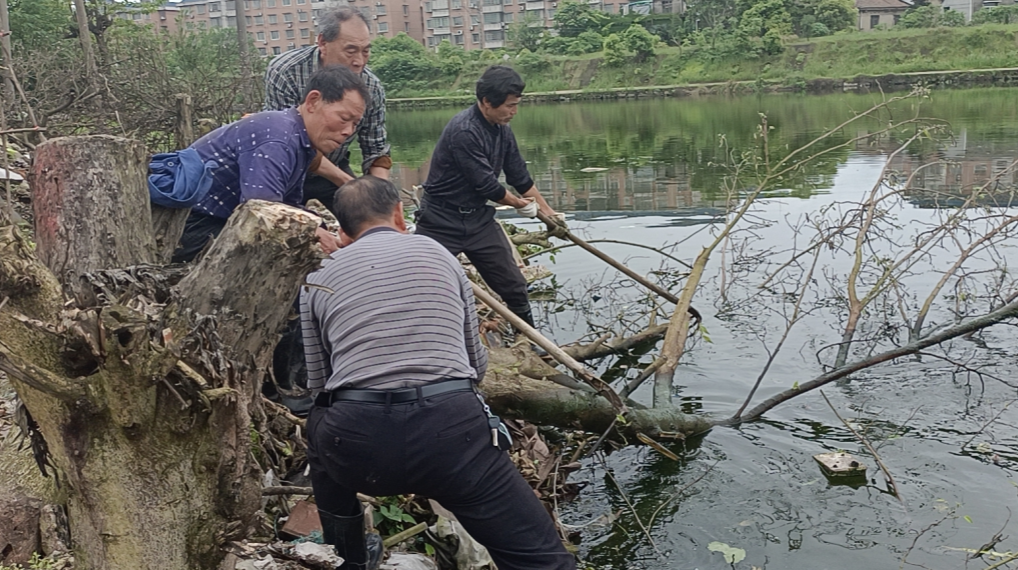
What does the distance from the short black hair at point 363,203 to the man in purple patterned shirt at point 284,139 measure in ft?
1.38

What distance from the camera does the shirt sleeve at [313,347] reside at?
9.37ft

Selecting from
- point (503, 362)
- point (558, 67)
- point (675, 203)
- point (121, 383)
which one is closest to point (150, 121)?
point (675, 203)

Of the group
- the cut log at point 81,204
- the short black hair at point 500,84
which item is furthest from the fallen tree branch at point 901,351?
the cut log at point 81,204

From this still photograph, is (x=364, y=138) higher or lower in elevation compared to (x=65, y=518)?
higher

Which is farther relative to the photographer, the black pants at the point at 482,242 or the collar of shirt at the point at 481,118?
the black pants at the point at 482,242

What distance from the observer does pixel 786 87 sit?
146ft

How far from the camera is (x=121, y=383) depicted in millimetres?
2221

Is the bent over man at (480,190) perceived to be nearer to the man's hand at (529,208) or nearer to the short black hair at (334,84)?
the man's hand at (529,208)

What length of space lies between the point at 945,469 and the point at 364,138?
375 centimetres

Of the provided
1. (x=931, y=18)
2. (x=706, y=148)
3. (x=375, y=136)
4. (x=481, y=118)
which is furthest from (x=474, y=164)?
(x=931, y=18)

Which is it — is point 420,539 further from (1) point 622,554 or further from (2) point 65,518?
(2) point 65,518

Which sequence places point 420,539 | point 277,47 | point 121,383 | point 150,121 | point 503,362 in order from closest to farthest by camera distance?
point 121,383 < point 420,539 < point 503,362 < point 150,121 < point 277,47

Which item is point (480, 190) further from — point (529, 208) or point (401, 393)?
point (401, 393)

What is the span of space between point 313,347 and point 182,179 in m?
1.06
